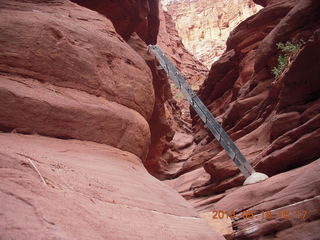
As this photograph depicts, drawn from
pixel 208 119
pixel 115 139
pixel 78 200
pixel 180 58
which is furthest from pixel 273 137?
pixel 180 58

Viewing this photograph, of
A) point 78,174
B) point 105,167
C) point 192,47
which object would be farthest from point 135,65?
point 192,47

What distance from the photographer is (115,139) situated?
5.75 meters

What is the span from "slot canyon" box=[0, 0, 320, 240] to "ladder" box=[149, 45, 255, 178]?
1.45 feet

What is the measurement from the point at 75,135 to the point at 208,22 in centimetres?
6064

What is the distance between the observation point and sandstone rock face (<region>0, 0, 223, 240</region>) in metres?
2.17

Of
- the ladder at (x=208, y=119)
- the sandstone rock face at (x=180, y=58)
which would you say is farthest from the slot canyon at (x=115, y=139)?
the sandstone rock face at (x=180, y=58)

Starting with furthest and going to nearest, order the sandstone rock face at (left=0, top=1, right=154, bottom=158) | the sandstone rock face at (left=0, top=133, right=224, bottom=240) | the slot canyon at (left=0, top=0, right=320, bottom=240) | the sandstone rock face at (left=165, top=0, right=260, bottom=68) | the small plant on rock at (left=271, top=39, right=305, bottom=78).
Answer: the sandstone rock face at (left=165, top=0, right=260, bottom=68) < the small plant on rock at (left=271, top=39, right=305, bottom=78) < the sandstone rock face at (left=0, top=1, right=154, bottom=158) < the slot canyon at (left=0, top=0, right=320, bottom=240) < the sandstone rock face at (left=0, top=133, right=224, bottom=240)

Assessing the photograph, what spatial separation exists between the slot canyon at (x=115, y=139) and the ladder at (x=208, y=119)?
44 centimetres

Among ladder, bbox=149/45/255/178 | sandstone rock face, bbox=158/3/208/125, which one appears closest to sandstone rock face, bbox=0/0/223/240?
ladder, bbox=149/45/255/178

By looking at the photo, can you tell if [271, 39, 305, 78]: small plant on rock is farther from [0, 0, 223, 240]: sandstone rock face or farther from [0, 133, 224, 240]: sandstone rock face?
[0, 133, 224, 240]: sandstone rock face

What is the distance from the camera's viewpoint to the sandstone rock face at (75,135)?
217cm

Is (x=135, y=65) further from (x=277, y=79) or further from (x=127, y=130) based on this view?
(x=277, y=79)
